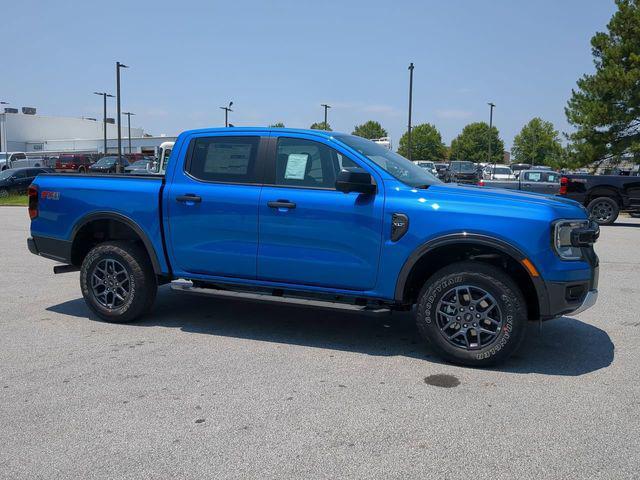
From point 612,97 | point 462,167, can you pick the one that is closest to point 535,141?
point 462,167

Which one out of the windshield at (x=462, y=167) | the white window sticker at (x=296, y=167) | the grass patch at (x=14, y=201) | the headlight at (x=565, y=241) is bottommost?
the grass patch at (x=14, y=201)

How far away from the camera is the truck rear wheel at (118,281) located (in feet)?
19.1

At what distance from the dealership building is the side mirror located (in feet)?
273

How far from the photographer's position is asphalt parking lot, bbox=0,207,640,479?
321 centimetres

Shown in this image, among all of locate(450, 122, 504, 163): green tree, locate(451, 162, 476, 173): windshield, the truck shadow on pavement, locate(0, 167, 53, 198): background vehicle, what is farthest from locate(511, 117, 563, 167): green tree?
the truck shadow on pavement

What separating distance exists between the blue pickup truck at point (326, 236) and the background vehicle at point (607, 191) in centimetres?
1311

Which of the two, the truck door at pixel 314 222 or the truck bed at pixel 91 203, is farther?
the truck bed at pixel 91 203

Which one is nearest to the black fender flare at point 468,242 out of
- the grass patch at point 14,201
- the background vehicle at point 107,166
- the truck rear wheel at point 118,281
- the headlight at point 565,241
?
the headlight at point 565,241

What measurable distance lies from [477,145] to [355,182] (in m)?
106

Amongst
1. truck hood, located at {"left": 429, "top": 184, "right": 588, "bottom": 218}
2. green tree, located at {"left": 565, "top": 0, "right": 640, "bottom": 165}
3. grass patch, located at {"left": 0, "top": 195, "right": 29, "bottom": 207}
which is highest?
green tree, located at {"left": 565, "top": 0, "right": 640, "bottom": 165}

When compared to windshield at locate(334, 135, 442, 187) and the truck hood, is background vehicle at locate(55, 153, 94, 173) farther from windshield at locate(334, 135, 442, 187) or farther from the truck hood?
the truck hood

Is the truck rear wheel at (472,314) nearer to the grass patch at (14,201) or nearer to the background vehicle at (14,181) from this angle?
the grass patch at (14,201)

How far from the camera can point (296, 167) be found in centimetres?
531

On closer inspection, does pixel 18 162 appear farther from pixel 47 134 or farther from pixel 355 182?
pixel 47 134
